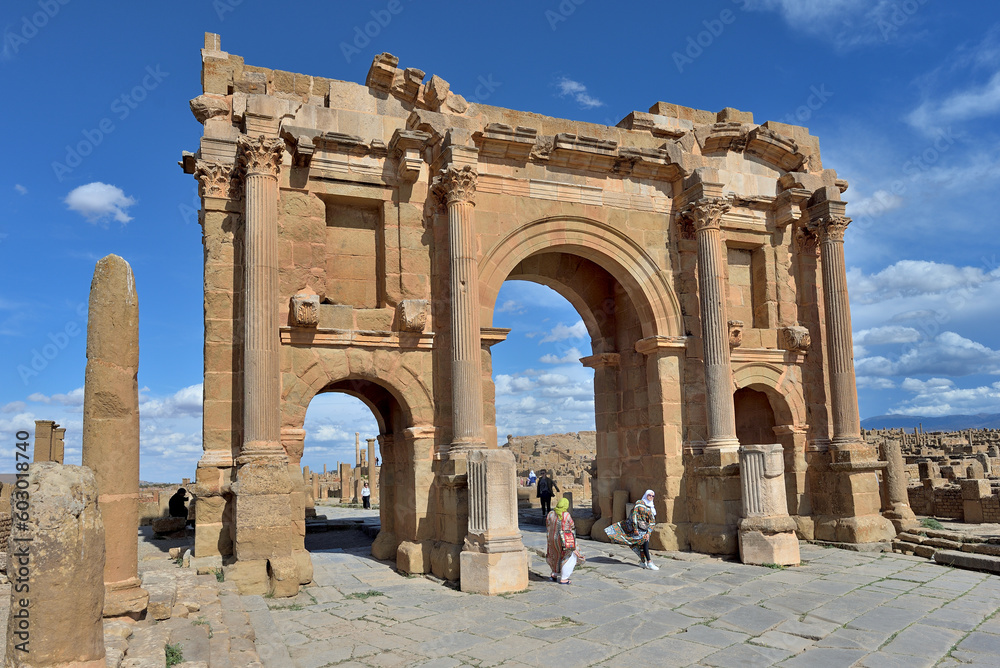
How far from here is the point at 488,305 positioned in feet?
40.5

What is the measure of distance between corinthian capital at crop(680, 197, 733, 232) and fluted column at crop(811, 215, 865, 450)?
257 cm

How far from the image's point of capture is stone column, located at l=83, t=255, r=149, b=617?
20.1 ft

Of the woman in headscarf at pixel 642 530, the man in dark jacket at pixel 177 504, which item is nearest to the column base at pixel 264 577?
the woman in headscarf at pixel 642 530

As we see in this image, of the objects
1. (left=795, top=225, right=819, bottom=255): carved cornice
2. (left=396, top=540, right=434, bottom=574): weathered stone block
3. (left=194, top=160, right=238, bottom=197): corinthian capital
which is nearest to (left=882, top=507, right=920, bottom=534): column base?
(left=795, top=225, right=819, bottom=255): carved cornice

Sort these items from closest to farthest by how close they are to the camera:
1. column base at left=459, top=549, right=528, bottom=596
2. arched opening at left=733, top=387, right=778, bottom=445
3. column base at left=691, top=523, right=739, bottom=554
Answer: column base at left=459, top=549, right=528, bottom=596, column base at left=691, top=523, right=739, bottom=554, arched opening at left=733, top=387, right=778, bottom=445

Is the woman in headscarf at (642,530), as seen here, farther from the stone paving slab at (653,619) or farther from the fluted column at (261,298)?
the fluted column at (261,298)

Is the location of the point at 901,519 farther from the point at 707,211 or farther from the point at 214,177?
the point at 214,177

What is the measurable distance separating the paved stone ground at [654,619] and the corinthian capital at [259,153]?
5.93 metres

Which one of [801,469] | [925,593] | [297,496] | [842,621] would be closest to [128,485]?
[297,496]

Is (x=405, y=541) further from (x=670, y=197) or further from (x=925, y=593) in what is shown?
(x=670, y=197)

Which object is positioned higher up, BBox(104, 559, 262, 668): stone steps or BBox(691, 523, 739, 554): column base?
BBox(104, 559, 262, 668): stone steps

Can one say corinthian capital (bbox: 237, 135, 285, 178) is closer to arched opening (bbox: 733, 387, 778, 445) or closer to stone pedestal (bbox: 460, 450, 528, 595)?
stone pedestal (bbox: 460, 450, 528, 595)

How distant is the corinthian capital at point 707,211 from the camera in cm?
1356

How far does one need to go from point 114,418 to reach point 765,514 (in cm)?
936
